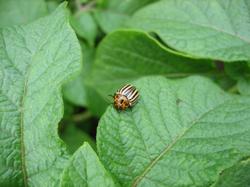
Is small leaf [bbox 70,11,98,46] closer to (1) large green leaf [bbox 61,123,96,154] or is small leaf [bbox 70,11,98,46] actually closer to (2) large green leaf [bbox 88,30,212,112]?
(2) large green leaf [bbox 88,30,212,112]

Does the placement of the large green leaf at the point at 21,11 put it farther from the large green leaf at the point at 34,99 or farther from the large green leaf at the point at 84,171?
the large green leaf at the point at 84,171

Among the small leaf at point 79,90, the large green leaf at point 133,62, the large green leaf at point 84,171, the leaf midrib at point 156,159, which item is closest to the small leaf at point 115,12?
the small leaf at point 79,90

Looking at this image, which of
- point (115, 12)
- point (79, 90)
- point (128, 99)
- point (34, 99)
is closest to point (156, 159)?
point (128, 99)

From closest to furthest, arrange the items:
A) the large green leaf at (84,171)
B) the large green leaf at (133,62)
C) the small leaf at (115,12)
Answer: the large green leaf at (84,171) < the large green leaf at (133,62) < the small leaf at (115,12)

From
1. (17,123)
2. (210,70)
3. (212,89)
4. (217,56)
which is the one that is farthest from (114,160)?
(210,70)

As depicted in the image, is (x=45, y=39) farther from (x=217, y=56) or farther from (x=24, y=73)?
(x=217, y=56)

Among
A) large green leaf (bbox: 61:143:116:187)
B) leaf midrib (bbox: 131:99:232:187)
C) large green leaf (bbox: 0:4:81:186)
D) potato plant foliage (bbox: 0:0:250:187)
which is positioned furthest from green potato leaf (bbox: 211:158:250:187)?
large green leaf (bbox: 0:4:81:186)

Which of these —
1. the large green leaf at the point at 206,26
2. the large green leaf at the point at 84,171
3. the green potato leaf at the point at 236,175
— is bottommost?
the green potato leaf at the point at 236,175
